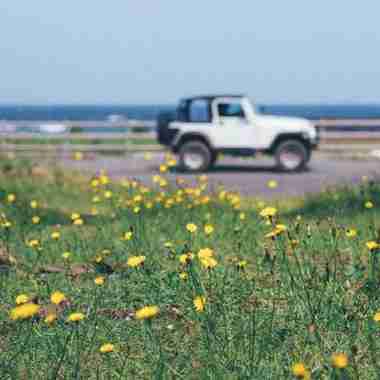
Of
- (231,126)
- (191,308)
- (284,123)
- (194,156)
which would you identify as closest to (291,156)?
(284,123)

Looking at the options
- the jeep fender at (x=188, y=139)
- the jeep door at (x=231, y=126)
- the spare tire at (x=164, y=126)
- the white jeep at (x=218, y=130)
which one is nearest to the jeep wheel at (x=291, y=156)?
the white jeep at (x=218, y=130)

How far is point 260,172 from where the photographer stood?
19.4 m

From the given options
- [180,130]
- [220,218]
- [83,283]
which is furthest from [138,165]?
[83,283]

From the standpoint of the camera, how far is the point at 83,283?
5438mm

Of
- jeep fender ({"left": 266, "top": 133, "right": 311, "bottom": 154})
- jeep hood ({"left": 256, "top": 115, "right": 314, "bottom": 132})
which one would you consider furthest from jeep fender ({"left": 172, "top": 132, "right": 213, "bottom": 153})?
jeep fender ({"left": 266, "top": 133, "right": 311, "bottom": 154})

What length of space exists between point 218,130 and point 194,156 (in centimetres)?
89

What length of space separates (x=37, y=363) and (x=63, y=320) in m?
0.56

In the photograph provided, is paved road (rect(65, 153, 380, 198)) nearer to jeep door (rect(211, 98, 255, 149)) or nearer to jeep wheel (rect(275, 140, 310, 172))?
jeep wheel (rect(275, 140, 310, 172))

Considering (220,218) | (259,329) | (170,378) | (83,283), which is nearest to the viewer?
(170,378)

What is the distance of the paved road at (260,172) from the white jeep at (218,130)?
1.78 feet

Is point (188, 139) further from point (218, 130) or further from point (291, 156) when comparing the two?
point (291, 156)

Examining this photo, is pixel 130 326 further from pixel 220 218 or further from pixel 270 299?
pixel 220 218

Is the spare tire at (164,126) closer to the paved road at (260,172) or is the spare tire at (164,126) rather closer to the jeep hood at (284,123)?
the paved road at (260,172)

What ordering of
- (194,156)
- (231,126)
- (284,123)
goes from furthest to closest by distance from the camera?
(284,123) < (194,156) < (231,126)
